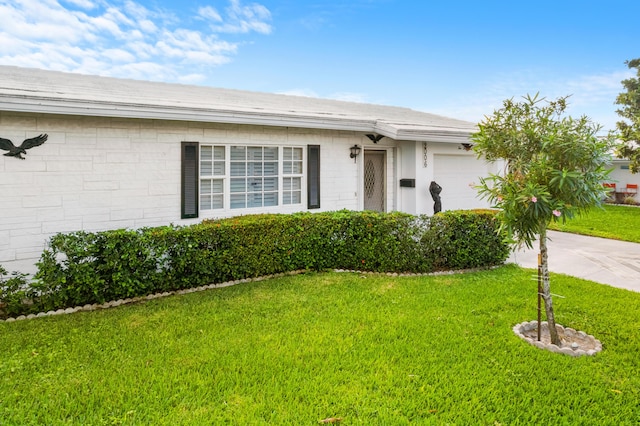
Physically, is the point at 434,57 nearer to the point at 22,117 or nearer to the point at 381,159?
the point at 381,159

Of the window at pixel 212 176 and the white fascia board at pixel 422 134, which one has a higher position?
the white fascia board at pixel 422 134

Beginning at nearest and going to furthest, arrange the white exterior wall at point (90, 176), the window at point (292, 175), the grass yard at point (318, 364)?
the grass yard at point (318, 364)
the white exterior wall at point (90, 176)
the window at point (292, 175)

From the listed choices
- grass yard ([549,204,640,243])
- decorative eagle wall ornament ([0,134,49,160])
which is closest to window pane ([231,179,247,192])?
decorative eagle wall ornament ([0,134,49,160])

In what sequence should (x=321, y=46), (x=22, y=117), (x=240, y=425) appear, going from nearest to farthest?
(x=240, y=425) < (x=22, y=117) < (x=321, y=46)

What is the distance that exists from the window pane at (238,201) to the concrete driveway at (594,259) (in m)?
5.32

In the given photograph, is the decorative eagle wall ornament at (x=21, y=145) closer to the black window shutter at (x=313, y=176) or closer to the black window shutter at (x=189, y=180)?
the black window shutter at (x=189, y=180)

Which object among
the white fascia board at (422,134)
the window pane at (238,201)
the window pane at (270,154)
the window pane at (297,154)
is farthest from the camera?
the white fascia board at (422,134)

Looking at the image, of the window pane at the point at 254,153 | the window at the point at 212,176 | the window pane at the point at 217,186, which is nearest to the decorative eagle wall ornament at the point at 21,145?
the window at the point at 212,176

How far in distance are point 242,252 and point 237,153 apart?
7.28 ft

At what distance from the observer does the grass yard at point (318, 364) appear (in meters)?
3.03

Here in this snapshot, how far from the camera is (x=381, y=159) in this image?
397 inches

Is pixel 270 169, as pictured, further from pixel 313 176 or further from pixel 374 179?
pixel 374 179

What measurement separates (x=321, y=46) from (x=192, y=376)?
13.3 m

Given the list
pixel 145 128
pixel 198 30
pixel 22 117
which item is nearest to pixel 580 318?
pixel 145 128
